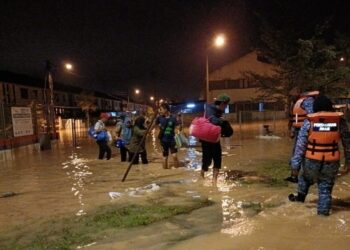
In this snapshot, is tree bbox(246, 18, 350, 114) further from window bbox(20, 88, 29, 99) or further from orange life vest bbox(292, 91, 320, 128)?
window bbox(20, 88, 29, 99)

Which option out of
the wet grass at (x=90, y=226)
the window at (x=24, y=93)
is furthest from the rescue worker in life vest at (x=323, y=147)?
the window at (x=24, y=93)

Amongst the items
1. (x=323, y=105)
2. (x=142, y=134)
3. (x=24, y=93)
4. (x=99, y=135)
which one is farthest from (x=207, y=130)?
(x=24, y=93)

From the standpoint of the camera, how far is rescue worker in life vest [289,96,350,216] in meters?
5.55

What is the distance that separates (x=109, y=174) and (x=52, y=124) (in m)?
13.6

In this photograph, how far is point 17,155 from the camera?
17172 millimetres

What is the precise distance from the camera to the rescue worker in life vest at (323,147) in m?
5.55

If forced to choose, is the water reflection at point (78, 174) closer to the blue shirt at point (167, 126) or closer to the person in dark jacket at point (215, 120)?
the blue shirt at point (167, 126)

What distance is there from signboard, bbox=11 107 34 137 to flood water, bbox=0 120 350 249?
5135 mm

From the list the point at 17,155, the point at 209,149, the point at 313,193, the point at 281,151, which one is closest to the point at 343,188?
the point at 313,193

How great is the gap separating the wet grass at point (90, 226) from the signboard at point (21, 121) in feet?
40.1

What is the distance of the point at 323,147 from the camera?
5.60m

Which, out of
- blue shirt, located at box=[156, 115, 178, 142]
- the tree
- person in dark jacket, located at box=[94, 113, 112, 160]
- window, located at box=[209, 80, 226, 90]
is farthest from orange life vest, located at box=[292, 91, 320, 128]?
window, located at box=[209, 80, 226, 90]

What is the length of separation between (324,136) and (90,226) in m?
3.61

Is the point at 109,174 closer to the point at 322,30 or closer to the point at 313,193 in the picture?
the point at 313,193
